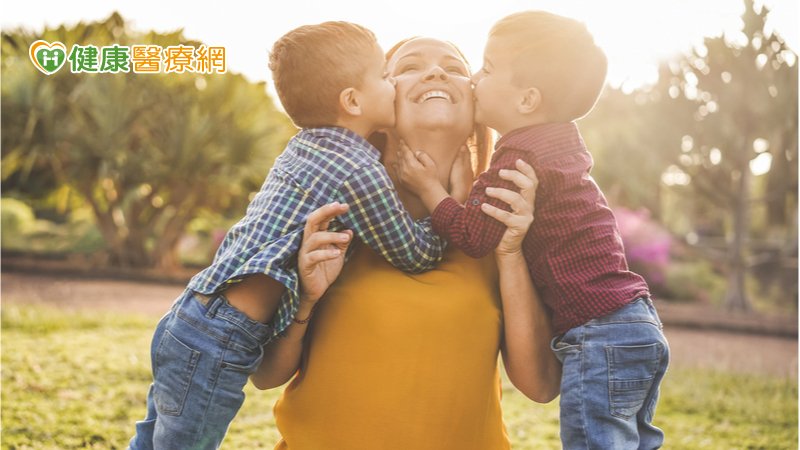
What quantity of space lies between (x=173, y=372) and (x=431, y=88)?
3.41ft

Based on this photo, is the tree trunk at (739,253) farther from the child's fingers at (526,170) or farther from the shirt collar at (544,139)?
the child's fingers at (526,170)

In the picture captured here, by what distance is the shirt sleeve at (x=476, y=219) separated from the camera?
1.90 m

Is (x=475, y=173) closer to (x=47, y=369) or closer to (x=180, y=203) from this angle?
(x=47, y=369)

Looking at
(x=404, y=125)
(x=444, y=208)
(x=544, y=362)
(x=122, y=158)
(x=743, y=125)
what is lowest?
(x=122, y=158)

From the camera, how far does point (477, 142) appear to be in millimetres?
2342

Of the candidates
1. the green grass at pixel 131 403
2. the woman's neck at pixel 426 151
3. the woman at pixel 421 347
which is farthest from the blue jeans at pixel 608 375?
the green grass at pixel 131 403

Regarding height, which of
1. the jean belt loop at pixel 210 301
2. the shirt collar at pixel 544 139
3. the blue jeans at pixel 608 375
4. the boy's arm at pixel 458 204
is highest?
the shirt collar at pixel 544 139

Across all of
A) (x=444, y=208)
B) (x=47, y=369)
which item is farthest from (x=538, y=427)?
(x=47, y=369)

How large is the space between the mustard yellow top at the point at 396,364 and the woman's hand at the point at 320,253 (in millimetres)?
96

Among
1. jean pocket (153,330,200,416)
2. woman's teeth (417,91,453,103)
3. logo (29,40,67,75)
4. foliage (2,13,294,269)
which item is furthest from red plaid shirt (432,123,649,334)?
foliage (2,13,294,269)

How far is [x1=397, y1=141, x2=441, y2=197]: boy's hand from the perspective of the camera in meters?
2.06

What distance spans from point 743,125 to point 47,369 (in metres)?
10.4

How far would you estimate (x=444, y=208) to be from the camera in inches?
77.9

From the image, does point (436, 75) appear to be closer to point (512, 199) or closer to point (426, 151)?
point (426, 151)
